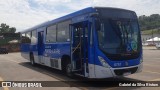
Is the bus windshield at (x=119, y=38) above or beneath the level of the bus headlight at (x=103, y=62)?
above

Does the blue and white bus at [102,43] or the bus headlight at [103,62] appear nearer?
the bus headlight at [103,62]

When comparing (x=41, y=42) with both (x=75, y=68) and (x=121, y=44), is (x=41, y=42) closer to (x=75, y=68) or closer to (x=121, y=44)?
(x=75, y=68)

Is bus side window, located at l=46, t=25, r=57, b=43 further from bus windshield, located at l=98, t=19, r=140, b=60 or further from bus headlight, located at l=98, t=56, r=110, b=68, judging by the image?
bus headlight, located at l=98, t=56, r=110, b=68

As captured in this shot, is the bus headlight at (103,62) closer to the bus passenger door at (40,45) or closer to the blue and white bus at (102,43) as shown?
the blue and white bus at (102,43)

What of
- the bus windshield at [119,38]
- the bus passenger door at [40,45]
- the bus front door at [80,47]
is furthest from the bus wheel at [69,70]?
the bus passenger door at [40,45]

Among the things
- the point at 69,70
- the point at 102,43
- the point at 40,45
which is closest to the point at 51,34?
the point at 40,45

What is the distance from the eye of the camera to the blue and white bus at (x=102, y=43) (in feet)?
33.7

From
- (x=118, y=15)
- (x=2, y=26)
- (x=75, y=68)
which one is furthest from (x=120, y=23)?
(x=2, y=26)

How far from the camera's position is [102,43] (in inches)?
407

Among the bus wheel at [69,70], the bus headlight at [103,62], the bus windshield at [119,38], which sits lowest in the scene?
the bus wheel at [69,70]

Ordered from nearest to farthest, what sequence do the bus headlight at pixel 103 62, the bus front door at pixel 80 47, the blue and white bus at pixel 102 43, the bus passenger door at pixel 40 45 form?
the bus headlight at pixel 103 62
the blue and white bus at pixel 102 43
the bus front door at pixel 80 47
the bus passenger door at pixel 40 45

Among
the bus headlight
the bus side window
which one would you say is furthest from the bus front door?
the bus side window

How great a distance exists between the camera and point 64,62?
13680mm

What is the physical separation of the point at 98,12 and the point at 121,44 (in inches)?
60.3
